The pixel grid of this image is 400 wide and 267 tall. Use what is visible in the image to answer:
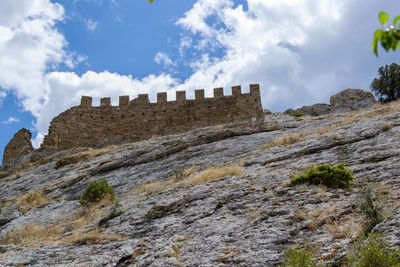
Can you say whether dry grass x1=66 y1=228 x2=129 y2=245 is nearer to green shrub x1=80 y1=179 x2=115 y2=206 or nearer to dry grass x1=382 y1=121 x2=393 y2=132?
green shrub x1=80 y1=179 x2=115 y2=206

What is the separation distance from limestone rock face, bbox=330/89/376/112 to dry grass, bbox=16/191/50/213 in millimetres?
23982

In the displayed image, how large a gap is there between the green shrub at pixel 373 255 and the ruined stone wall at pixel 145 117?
2158cm

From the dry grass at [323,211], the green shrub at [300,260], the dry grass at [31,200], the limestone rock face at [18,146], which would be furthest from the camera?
the limestone rock face at [18,146]

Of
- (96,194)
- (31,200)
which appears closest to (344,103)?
(96,194)

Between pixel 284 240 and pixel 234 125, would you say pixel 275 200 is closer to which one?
pixel 284 240

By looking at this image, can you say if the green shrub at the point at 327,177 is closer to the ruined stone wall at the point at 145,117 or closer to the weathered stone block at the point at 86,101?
the ruined stone wall at the point at 145,117

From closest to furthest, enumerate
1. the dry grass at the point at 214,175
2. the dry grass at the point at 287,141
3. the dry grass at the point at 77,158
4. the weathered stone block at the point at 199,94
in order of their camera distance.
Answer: the dry grass at the point at 214,175 < the dry grass at the point at 287,141 < the dry grass at the point at 77,158 < the weathered stone block at the point at 199,94

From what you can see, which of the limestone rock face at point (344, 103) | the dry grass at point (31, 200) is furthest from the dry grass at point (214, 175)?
the limestone rock face at point (344, 103)

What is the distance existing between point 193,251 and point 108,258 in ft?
5.43

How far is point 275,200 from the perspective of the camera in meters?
8.06

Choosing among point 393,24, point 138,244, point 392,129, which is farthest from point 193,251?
point 392,129

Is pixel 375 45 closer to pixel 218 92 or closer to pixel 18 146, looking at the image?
pixel 218 92

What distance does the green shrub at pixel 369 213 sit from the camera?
5812mm

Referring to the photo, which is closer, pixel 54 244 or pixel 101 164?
pixel 54 244
